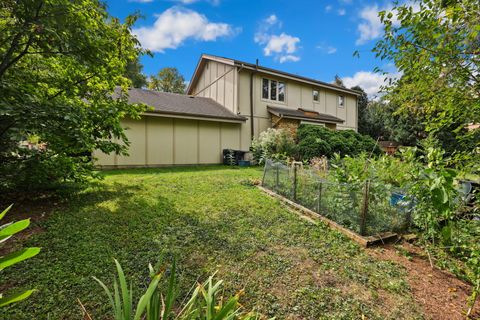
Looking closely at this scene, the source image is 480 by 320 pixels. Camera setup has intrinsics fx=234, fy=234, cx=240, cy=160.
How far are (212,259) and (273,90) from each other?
12.8m

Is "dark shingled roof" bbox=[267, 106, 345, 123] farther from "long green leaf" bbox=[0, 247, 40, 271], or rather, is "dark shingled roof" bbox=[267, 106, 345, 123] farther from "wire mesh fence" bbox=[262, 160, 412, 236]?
"long green leaf" bbox=[0, 247, 40, 271]

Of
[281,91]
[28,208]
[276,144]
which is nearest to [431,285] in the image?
[28,208]

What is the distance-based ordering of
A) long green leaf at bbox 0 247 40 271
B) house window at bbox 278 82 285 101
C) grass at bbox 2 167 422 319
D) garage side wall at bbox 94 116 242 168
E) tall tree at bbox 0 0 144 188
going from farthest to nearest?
house window at bbox 278 82 285 101
garage side wall at bbox 94 116 242 168
tall tree at bbox 0 0 144 188
grass at bbox 2 167 422 319
long green leaf at bbox 0 247 40 271

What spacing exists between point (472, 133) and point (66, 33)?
6165 mm

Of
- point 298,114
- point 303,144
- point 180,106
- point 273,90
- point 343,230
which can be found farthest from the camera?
point 273,90

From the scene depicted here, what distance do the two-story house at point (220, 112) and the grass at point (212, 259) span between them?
5439mm

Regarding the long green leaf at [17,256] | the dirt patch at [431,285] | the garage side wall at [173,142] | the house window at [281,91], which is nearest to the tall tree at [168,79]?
the house window at [281,91]

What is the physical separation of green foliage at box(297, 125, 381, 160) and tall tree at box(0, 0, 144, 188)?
817 cm

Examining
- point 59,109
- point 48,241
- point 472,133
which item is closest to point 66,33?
point 59,109

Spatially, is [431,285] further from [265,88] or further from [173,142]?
[265,88]

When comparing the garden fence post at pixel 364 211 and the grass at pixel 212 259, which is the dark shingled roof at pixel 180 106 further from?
the garden fence post at pixel 364 211

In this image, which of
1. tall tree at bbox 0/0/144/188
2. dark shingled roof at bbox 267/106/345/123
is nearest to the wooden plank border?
tall tree at bbox 0/0/144/188

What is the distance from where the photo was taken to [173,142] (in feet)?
35.7

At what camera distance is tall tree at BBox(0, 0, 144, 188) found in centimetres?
372
